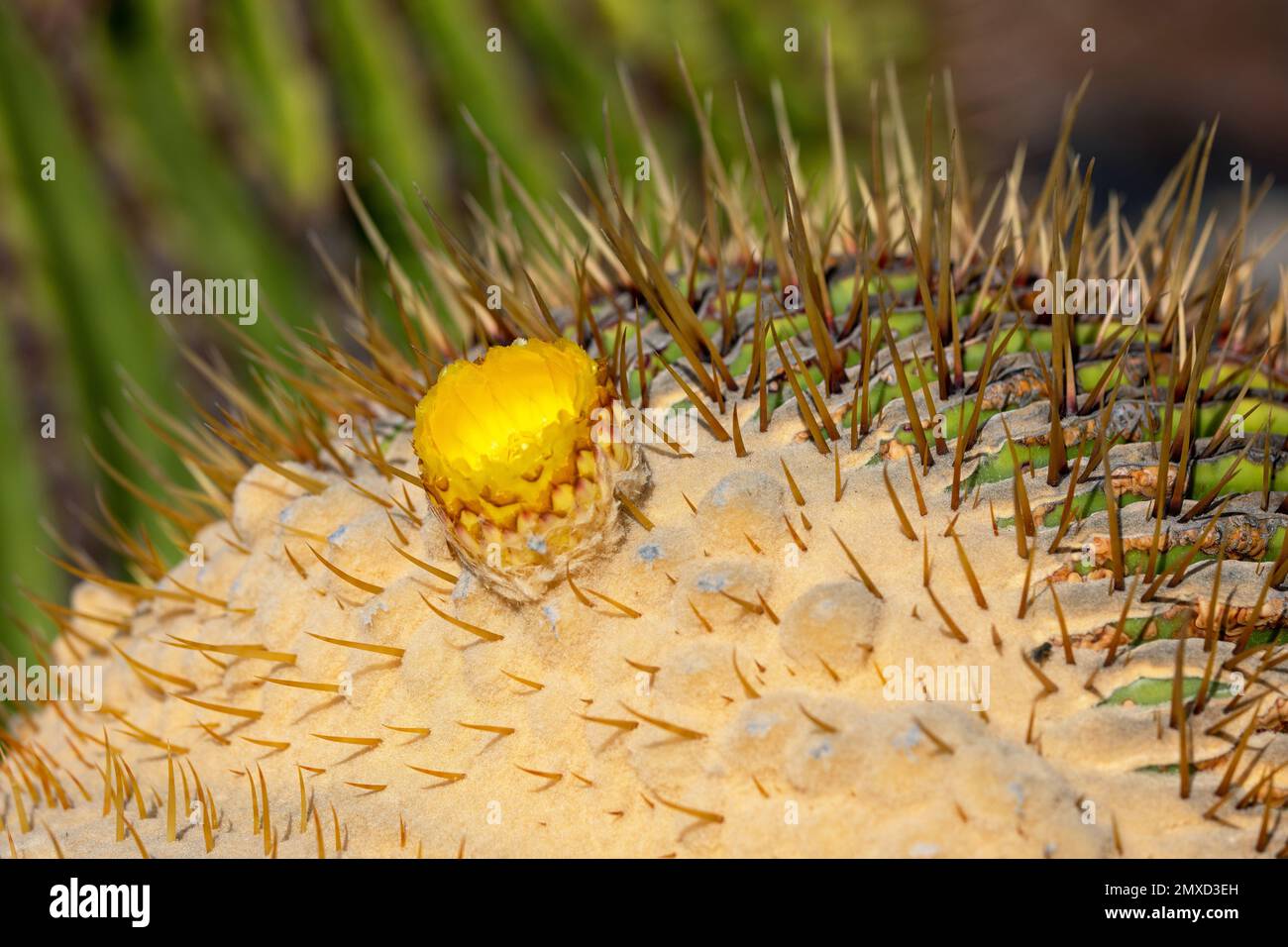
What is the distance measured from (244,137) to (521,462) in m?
1.42

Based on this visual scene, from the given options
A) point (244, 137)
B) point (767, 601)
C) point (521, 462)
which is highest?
point (244, 137)

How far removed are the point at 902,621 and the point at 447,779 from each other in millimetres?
441

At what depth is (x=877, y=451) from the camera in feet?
3.65

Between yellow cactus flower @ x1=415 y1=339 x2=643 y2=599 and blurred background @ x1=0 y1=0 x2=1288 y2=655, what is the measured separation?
1138mm

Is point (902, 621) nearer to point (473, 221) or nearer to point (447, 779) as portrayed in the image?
point (447, 779)

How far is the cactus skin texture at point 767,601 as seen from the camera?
3.08ft

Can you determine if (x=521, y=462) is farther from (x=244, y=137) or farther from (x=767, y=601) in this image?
(x=244, y=137)

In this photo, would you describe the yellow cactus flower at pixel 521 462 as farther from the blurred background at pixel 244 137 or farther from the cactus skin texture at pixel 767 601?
the blurred background at pixel 244 137

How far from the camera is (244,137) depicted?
2148mm

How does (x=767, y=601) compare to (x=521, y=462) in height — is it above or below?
below

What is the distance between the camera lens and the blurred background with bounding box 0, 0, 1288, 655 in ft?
6.92

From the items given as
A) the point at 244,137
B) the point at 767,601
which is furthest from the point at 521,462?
the point at 244,137

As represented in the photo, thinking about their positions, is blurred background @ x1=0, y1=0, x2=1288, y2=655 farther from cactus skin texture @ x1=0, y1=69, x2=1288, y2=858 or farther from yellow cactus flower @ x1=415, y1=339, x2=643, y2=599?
yellow cactus flower @ x1=415, y1=339, x2=643, y2=599

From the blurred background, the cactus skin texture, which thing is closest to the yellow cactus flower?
the cactus skin texture
